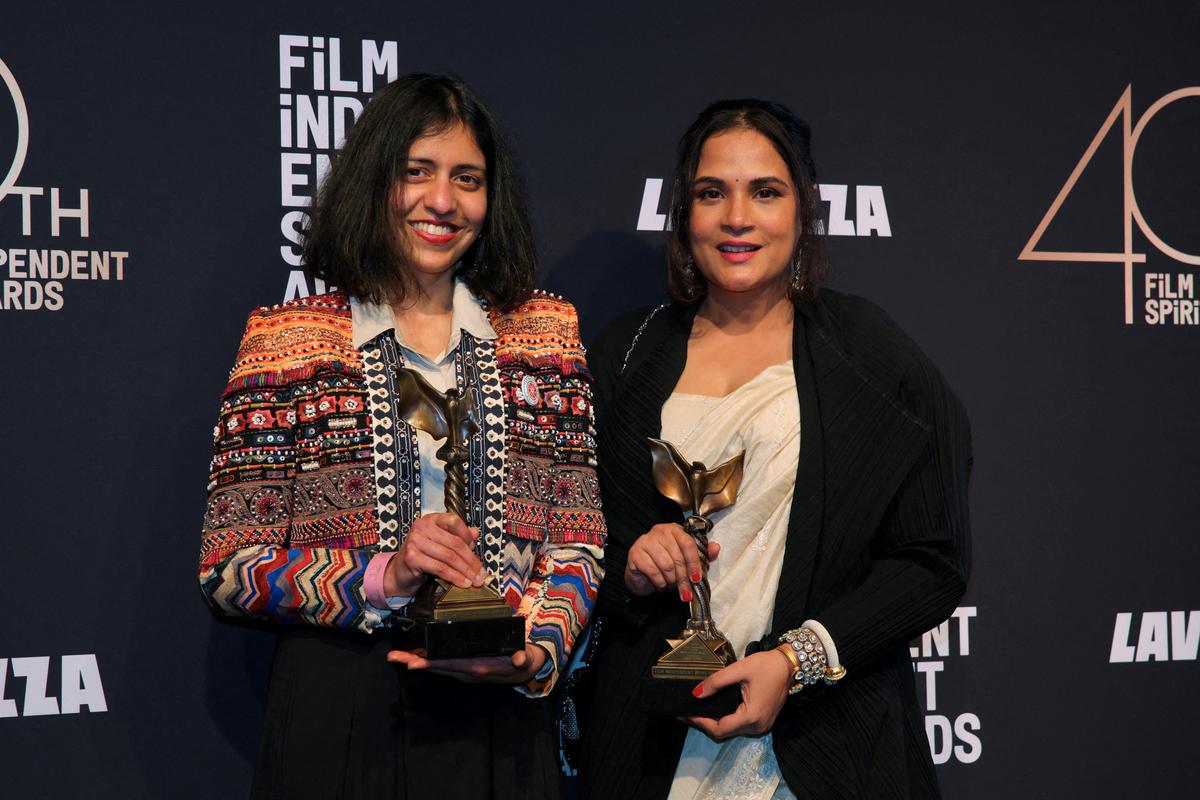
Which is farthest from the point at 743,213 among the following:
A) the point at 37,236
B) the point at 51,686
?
the point at 51,686

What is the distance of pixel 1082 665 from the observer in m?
2.99

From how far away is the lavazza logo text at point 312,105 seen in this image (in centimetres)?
252

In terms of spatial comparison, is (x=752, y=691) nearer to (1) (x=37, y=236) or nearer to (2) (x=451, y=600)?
(2) (x=451, y=600)

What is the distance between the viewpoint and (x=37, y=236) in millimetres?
2389

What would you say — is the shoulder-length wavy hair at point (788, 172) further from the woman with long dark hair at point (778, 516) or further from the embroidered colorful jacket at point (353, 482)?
the embroidered colorful jacket at point (353, 482)

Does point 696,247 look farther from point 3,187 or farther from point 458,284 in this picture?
point 3,187

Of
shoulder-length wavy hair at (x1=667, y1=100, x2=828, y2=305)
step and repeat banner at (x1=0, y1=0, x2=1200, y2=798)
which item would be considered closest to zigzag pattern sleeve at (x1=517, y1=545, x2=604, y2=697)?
shoulder-length wavy hair at (x1=667, y1=100, x2=828, y2=305)

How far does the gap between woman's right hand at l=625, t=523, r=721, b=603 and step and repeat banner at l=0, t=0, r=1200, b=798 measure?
2.61 ft

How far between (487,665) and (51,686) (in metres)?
1.08

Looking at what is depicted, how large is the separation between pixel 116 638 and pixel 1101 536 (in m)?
2.17

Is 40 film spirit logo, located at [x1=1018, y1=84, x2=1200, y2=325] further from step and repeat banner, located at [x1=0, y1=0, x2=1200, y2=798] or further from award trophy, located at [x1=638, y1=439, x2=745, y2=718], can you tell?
award trophy, located at [x1=638, y1=439, x2=745, y2=718]

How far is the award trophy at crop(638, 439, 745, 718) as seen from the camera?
75.4 inches

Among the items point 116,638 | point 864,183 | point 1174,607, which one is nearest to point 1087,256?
point 864,183

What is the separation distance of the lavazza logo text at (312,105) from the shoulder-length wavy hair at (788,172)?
688 mm
